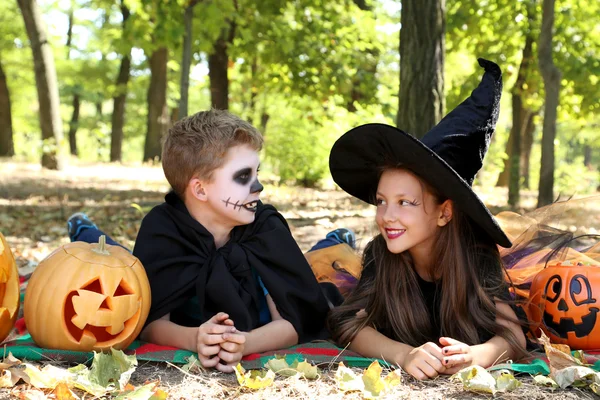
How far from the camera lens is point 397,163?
3.26 meters

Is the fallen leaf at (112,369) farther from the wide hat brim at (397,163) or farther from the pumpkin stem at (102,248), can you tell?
the wide hat brim at (397,163)

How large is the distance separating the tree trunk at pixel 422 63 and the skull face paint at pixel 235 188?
3.84 m

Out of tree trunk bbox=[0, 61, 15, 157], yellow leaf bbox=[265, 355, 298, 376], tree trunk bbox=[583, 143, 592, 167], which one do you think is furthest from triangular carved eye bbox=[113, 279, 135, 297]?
tree trunk bbox=[583, 143, 592, 167]

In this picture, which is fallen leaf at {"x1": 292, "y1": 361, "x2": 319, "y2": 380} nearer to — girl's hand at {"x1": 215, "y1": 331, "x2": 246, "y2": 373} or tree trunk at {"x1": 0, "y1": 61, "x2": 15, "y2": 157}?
girl's hand at {"x1": 215, "y1": 331, "x2": 246, "y2": 373}

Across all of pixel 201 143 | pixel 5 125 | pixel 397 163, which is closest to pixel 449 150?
pixel 397 163

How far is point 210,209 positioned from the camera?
367cm

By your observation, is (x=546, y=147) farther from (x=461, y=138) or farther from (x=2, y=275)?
(x=2, y=275)

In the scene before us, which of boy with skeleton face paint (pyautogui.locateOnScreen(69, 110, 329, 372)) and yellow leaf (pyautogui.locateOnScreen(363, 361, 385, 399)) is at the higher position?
boy with skeleton face paint (pyautogui.locateOnScreen(69, 110, 329, 372))

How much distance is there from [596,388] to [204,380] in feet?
5.68

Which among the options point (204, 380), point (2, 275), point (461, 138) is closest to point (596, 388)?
point (461, 138)

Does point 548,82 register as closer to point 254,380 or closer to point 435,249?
point 435,249

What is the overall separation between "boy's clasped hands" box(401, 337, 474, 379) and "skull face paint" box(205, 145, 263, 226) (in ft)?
4.03

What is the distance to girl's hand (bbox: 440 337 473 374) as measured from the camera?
9.57 feet

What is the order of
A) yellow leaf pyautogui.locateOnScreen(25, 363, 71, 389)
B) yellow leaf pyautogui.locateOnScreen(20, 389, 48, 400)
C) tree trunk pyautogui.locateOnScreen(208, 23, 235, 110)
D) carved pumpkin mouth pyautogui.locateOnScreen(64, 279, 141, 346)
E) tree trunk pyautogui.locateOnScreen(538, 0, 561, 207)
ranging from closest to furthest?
yellow leaf pyautogui.locateOnScreen(20, 389, 48, 400)
yellow leaf pyautogui.locateOnScreen(25, 363, 71, 389)
carved pumpkin mouth pyautogui.locateOnScreen(64, 279, 141, 346)
tree trunk pyautogui.locateOnScreen(538, 0, 561, 207)
tree trunk pyautogui.locateOnScreen(208, 23, 235, 110)
